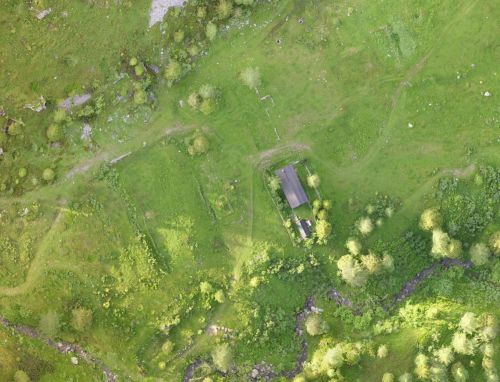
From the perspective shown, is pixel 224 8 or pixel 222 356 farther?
pixel 224 8

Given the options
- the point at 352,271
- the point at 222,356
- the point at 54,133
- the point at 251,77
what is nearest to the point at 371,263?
the point at 352,271

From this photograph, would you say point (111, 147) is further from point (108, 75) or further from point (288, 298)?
point (288, 298)

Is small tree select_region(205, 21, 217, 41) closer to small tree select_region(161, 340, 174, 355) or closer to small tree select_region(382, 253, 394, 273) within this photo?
small tree select_region(382, 253, 394, 273)

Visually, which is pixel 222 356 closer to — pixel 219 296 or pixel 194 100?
pixel 219 296

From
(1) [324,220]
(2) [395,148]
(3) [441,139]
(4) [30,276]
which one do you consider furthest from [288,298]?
(4) [30,276]

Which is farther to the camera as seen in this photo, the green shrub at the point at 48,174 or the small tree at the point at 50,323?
the green shrub at the point at 48,174

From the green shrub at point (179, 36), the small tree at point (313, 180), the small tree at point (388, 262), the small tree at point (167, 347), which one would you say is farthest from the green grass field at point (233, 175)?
the small tree at point (388, 262)

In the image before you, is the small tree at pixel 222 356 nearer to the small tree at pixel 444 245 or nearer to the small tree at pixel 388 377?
the small tree at pixel 388 377
